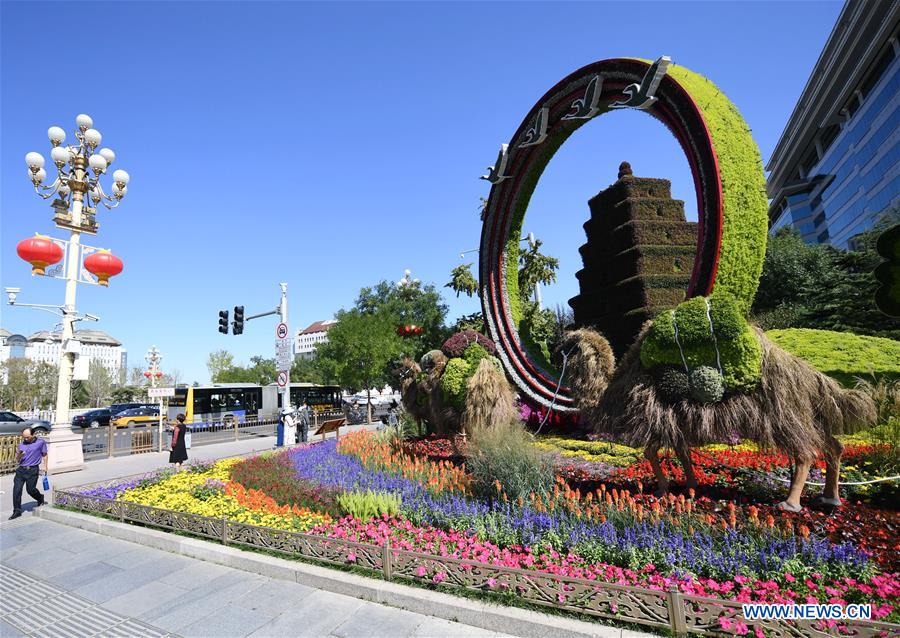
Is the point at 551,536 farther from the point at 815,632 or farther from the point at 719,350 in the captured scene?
the point at 719,350

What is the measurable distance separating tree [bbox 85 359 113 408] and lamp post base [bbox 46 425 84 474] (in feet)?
223

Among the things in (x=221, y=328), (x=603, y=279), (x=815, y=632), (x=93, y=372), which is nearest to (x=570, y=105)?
(x=603, y=279)

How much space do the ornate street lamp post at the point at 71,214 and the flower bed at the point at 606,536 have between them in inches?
319

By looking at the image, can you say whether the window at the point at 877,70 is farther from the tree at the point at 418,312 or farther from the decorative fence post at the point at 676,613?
the decorative fence post at the point at 676,613

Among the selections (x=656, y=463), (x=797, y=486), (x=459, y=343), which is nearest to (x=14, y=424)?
(x=459, y=343)

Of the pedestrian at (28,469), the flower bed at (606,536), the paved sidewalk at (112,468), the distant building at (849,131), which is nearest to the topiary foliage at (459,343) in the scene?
the flower bed at (606,536)

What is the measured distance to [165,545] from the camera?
20.6ft

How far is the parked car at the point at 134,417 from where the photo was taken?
1261 inches

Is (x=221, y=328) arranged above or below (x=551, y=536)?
above

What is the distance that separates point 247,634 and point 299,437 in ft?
51.5

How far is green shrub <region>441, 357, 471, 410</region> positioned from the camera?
988 centimetres

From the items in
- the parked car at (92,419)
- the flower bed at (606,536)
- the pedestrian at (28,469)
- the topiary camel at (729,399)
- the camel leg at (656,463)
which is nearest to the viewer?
the flower bed at (606,536)

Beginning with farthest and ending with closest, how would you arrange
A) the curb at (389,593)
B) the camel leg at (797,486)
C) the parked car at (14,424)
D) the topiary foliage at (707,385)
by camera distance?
the parked car at (14,424)
the topiary foliage at (707,385)
the camel leg at (797,486)
the curb at (389,593)

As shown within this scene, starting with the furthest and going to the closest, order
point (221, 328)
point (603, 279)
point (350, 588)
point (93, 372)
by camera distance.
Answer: point (93, 372), point (221, 328), point (603, 279), point (350, 588)
